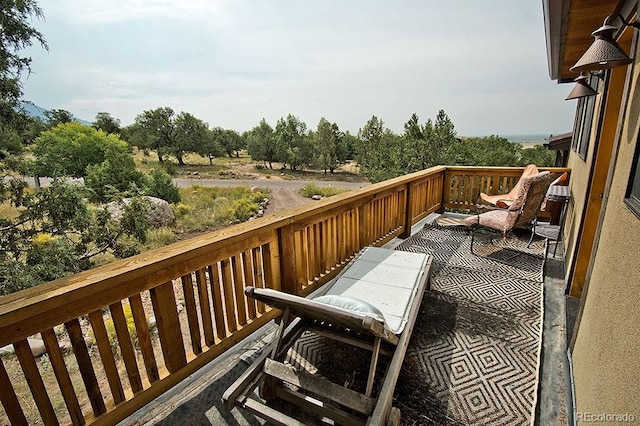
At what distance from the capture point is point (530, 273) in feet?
11.0

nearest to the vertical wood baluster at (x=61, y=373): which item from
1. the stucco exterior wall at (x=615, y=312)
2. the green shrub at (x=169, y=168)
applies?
the stucco exterior wall at (x=615, y=312)

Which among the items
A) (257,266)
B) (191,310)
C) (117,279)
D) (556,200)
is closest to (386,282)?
(257,266)

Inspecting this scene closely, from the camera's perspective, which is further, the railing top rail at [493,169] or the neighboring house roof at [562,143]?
the neighboring house roof at [562,143]

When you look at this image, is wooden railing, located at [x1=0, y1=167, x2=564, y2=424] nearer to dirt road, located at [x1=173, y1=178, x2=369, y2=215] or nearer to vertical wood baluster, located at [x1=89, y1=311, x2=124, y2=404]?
vertical wood baluster, located at [x1=89, y1=311, x2=124, y2=404]

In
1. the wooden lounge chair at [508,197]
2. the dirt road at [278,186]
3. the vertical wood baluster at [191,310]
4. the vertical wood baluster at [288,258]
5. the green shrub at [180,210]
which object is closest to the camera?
the vertical wood baluster at [191,310]

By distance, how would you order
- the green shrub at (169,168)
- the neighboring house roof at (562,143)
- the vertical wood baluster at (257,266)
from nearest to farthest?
the vertical wood baluster at (257,266) → the neighboring house roof at (562,143) → the green shrub at (169,168)

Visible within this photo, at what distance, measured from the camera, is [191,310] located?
71.7 inches

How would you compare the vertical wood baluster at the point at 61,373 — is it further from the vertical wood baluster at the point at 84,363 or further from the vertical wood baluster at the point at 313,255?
the vertical wood baluster at the point at 313,255

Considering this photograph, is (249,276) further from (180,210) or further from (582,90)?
(180,210)

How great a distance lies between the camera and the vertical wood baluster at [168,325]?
1616 mm

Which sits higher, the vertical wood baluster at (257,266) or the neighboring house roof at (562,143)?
the neighboring house roof at (562,143)

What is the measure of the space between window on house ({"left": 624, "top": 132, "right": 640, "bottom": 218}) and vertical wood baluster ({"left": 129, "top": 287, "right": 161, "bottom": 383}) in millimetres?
2359

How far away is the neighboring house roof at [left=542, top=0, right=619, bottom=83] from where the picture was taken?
8.04 ft

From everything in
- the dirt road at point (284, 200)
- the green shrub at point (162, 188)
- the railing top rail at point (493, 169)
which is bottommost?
the dirt road at point (284, 200)
